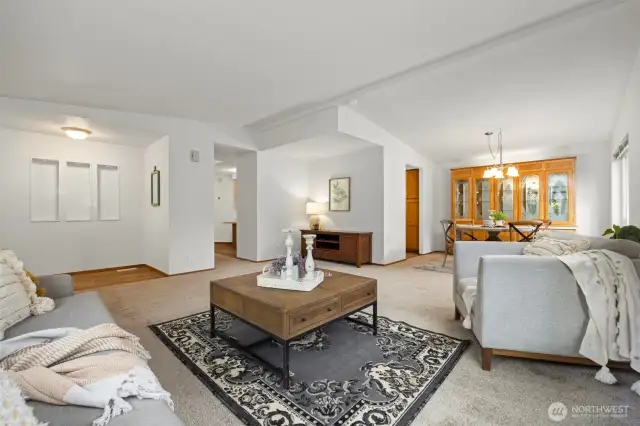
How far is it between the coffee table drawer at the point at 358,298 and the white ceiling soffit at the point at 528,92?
266 cm

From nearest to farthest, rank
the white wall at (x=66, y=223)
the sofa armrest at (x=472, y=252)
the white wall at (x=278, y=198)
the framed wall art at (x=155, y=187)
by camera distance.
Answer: the sofa armrest at (x=472, y=252), the white wall at (x=66, y=223), the framed wall art at (x=155, y=187), the white wall at (x=278, y=198)

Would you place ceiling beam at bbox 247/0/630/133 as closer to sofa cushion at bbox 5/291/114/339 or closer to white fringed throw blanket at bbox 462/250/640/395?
white fringed throw blanket at bbox 462/250/640/395

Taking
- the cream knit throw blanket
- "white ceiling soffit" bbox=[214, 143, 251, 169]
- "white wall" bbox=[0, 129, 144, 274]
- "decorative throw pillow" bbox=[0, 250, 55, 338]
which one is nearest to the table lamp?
"white ceiling soffit" bbox=[214, 143, 251, 169]

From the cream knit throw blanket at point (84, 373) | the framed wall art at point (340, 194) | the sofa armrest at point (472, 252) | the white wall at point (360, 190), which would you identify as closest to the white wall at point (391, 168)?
the white wall at point (360, 190)

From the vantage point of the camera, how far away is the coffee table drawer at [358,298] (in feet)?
7.19

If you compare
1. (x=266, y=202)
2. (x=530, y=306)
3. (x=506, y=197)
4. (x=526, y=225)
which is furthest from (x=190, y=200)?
(x=506, y=197)

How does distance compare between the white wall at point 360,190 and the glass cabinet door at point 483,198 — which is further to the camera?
the glass cabinet door at point 483,198

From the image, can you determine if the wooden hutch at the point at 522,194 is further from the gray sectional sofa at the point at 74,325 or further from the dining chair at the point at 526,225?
the gray sectional sofa at the point at 74,325

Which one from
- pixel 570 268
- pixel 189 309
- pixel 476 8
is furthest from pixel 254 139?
pixel 570 268

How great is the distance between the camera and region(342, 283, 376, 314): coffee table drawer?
2.19 metres

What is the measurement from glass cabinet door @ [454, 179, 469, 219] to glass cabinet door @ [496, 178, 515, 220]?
655mm

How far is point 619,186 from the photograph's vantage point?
4.80m

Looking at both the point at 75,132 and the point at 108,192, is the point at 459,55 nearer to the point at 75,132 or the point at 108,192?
the point at 75,132

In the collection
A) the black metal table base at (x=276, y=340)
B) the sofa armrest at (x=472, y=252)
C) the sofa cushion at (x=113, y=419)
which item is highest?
the sofa armrest at (x=472, y=252)
